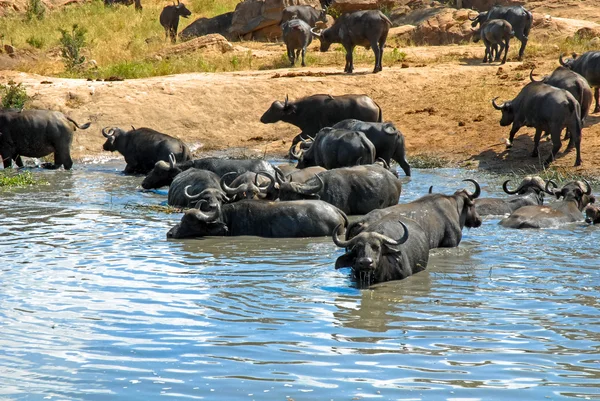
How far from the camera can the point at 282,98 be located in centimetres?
2053

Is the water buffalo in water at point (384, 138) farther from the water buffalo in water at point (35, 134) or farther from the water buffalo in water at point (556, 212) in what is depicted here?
the water buffalo in water at point (35, 134)

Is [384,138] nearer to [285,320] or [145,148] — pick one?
[145,148]

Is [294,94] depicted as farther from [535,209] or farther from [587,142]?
[535,209]

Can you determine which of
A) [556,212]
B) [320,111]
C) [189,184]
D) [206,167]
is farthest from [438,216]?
[320,111]

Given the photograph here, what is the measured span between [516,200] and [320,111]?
6.55 metres

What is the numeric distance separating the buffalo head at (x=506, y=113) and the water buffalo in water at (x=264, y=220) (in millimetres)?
7107

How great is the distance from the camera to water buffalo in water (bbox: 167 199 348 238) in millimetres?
10562

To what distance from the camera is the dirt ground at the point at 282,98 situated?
18.0m

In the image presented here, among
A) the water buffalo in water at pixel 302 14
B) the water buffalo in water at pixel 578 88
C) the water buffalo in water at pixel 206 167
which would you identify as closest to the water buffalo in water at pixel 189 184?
Result: the water buffalo in water at pixel 206 167

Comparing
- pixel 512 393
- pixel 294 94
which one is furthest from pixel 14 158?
pixel 512 393

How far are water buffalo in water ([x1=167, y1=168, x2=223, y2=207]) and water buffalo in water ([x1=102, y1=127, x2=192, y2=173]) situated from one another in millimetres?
2963

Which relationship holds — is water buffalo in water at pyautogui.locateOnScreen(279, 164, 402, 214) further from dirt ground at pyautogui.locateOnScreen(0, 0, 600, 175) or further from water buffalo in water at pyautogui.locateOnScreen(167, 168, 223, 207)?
dirt ground at pyautogui.locateOnScreen(0, 0, 600, 175)

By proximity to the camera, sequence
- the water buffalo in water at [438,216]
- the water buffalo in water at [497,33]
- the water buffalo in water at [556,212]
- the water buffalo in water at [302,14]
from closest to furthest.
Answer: the water buffalo in water at [438,216] < the water buffalo in water at [556,212] < the water buffalo in water at [497,33] < the water buffalo in water at [302,14]

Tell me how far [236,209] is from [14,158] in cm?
762
